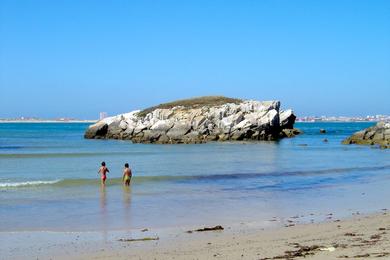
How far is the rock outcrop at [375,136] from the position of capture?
2517 inches

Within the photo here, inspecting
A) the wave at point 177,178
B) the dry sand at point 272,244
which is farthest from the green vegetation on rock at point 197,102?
the dry sand at point 272,244

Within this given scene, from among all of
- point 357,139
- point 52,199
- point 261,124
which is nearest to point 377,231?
point 52,199

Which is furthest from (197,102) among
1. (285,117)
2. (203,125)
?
(203,125)

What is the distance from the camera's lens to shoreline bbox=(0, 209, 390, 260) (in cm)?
1065

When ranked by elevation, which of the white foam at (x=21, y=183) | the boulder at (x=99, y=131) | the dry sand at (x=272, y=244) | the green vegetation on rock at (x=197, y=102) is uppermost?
the green vegetation on rock at (x=197, y=102)

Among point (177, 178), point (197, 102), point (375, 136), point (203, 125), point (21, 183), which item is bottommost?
point (177, 178)

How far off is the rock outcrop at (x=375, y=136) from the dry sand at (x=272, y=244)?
51778mm

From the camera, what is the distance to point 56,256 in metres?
10.9

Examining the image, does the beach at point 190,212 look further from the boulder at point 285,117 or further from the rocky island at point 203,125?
the boulder at point 285,117

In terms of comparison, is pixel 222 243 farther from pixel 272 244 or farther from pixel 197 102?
pixel 197 102

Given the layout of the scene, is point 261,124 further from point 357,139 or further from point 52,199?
point 52,199

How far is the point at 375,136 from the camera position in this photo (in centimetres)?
6588

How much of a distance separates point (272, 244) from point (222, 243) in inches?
44.2

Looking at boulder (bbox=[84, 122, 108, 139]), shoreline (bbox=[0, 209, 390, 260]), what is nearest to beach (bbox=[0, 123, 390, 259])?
A: shoreline (bbox=[0, 209, 390, 260])
